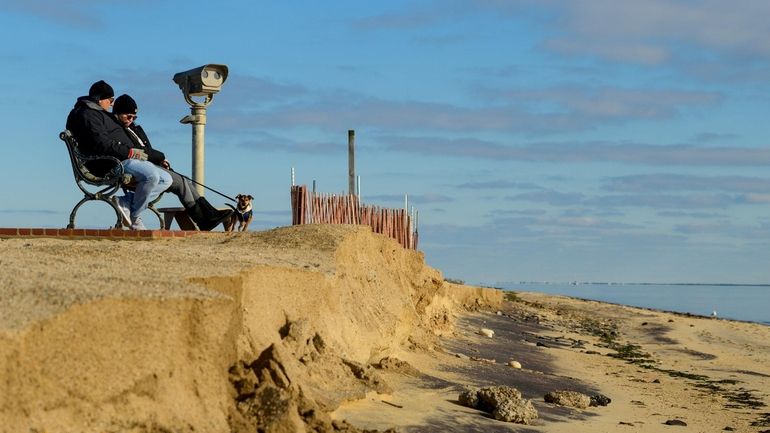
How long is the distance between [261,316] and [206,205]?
5.98m

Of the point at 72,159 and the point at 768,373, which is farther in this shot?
the point at 768,373

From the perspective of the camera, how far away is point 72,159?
1213 cm

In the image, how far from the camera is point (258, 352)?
701 centimetres

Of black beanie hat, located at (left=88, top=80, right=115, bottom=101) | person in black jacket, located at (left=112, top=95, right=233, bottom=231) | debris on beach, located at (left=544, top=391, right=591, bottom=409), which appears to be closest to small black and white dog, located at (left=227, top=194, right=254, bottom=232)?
person in black jacket, located at (left=112, top=95, right=233, bottom=231)

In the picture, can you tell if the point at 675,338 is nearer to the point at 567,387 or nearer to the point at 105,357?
the point at 567,387

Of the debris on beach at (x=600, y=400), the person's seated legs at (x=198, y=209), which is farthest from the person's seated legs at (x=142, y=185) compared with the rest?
the debris on beach at (x=600, y=400)

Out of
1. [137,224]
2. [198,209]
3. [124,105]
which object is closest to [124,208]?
[137,224]

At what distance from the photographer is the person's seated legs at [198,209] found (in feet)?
42.8

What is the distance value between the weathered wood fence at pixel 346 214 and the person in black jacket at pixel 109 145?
228cm

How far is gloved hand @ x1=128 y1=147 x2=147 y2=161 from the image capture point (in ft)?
39.5

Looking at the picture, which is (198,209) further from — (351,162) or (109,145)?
(351,162)

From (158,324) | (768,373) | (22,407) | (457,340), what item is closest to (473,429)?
(158,324)

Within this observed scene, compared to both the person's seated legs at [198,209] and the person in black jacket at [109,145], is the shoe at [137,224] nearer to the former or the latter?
the person in black jacket at [109,145]

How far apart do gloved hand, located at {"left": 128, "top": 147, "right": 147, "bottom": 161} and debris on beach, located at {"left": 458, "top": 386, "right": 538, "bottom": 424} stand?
5.03 meters
